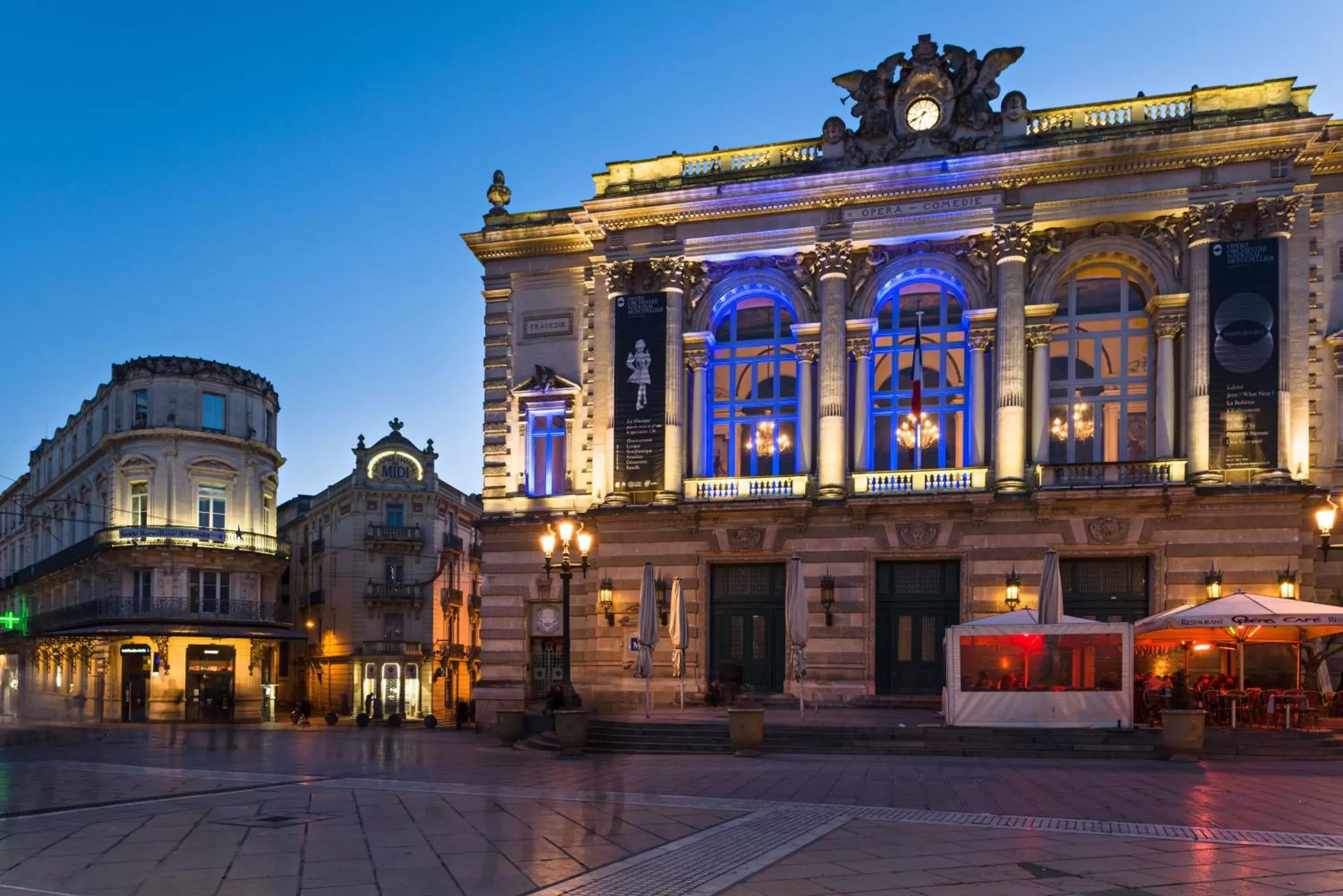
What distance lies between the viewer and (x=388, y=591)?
64.6 meters

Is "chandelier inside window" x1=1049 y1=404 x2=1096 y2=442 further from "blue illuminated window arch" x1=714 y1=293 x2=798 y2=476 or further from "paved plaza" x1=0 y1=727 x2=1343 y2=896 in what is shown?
"paved plaza" x1=0 y1=727 x2=1343 y2=896

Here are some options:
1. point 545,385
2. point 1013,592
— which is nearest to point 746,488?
point 545,385

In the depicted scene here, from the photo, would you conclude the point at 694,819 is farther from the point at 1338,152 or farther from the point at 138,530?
the point at 138,530

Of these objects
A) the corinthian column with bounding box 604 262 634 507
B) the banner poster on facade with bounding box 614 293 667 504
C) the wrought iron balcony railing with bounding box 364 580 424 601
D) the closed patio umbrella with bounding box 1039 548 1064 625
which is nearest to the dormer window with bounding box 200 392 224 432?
the wrought iron balcony railing with bounding box 364 580 424 601

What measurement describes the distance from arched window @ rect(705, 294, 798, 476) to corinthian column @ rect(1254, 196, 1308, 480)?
1293 centimetres

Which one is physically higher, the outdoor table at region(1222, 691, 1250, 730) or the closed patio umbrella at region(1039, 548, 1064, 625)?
the closed patio umbrella at region(1039, 548, 1064, 625)

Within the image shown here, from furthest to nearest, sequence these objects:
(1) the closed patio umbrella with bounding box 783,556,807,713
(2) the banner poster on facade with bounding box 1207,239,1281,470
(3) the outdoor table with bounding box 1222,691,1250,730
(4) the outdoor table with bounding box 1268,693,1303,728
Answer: (2) the banner poster on facade with bounding box 1207,239,1281,470, (1) the closed patio umbrella with bounding box 783,556,807,713, (3) the outdoor table with bounding box 1222,691,1250,730, (4) the outdoor table with bounding box 1268,693,1303,728

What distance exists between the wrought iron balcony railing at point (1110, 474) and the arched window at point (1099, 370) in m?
0.80

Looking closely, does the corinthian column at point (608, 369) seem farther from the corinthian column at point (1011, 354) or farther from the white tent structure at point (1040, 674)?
the white tent structure at point (1040, 674)

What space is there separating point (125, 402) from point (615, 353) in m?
31.4

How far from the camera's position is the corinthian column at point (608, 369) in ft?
116

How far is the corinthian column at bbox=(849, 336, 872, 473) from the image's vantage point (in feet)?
111

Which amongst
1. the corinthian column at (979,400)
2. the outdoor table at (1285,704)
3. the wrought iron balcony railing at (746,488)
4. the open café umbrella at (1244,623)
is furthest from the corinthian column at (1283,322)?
the wrought iron balcony railing at (746,488)

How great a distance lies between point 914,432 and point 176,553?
3667 cm
